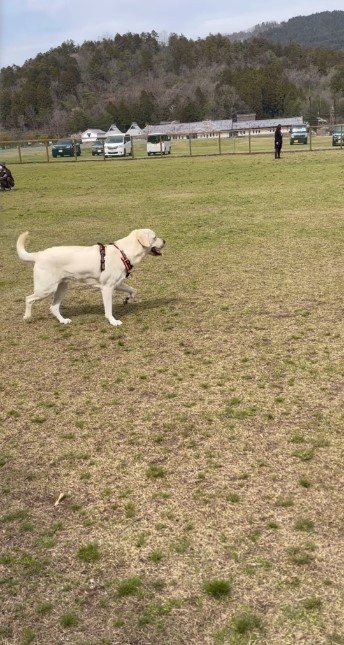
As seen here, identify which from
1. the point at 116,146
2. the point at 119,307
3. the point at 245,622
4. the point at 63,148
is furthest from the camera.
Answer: the point at 63,148

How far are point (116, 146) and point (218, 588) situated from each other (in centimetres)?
4250

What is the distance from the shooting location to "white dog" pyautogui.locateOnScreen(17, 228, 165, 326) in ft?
21.9

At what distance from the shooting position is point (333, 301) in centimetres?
744

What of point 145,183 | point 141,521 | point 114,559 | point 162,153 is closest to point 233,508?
point 141,521

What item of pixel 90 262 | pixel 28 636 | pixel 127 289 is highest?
pixel 90 262

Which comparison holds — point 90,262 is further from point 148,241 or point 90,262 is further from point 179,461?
point 179,461

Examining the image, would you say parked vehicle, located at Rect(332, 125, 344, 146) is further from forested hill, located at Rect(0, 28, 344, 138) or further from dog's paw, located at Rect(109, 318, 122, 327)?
forested hill, located at Rect(0, 28, 344, 138)

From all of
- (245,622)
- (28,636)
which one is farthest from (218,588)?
(28,636)

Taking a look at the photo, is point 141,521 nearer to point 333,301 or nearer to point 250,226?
point 333,301

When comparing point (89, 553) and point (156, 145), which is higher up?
point (156, 145)

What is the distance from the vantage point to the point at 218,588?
3010 millimetres

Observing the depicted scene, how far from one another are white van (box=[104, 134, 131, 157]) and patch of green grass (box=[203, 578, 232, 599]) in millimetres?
41811

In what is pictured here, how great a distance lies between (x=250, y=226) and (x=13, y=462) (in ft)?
30.6

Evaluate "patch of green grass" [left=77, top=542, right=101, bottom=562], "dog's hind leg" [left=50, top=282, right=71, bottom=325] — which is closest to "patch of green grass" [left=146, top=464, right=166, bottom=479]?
"patch of green grass" [left=77, top=542, right=101, bottom=562]
